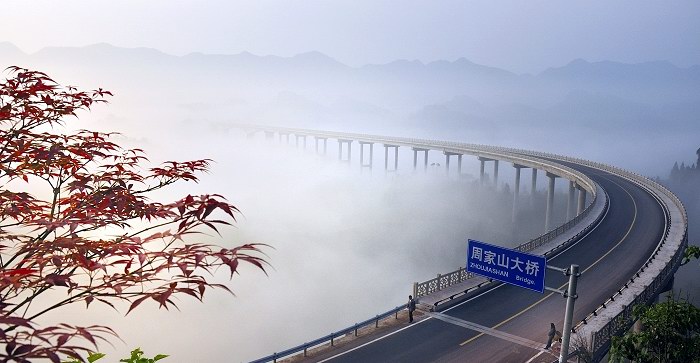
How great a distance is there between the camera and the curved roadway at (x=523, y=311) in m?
26.0

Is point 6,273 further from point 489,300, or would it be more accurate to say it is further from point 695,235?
point 695,235

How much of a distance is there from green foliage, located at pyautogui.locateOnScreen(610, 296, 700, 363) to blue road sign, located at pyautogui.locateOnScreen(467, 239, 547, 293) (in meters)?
5.18

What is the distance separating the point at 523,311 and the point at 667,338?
57.3ft

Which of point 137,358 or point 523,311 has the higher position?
point 137,358

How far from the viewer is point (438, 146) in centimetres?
12850

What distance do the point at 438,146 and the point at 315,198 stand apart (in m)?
56.4

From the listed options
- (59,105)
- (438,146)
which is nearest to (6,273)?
(59,105)

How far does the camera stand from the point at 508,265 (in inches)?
881

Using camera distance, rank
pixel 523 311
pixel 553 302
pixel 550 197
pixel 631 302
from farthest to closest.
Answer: pixel 550 197, pixel 553 302, pixel 523 311, pixel 631 302

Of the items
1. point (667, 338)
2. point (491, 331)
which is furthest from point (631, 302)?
point (667, 338)

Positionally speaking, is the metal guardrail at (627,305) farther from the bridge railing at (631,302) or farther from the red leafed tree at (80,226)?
the red leafed tree at (80,226)

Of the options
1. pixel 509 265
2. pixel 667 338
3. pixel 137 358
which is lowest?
pixel 667 338

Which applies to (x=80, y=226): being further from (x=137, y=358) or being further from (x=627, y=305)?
(x=627, y=305)

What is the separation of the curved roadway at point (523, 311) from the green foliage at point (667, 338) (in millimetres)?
10596
